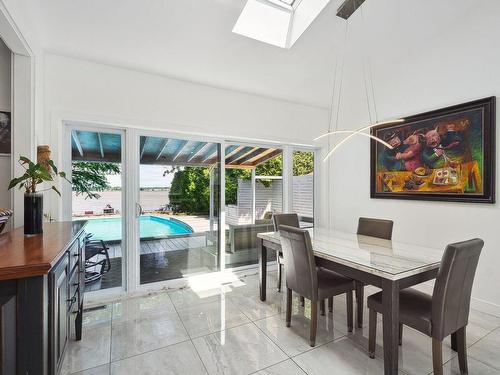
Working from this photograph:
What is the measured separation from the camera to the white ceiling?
2.42 metres

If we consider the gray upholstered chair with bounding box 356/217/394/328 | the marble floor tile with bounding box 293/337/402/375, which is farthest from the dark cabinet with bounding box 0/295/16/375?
the gray upholstered chair with bounding box 356/217/394/328

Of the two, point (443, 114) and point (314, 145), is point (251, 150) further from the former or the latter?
point (443, 114)

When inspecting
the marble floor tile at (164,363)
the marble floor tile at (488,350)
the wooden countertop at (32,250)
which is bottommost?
the marble floor tile at (164,363)

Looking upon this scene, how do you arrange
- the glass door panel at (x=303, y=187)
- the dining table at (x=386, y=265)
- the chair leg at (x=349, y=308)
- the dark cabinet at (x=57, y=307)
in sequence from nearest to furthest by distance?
the dark cabinet at (x=57, y=307) < the dining table at (x=386, y=265) < the chair leg at (x=349, y=308) < the glass door panel at (x=303, y=187)

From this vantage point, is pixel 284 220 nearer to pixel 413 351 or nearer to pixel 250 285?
pixel 250 285

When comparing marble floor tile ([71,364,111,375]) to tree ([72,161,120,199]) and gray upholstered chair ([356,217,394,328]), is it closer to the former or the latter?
tree ([72,161,120,199])

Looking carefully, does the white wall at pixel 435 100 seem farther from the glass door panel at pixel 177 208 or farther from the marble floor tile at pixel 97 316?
the marble floor tile at pixel 97 316

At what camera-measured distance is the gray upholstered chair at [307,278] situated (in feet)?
7.05

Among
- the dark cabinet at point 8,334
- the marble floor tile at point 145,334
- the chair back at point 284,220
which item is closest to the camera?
the dark cabinet at point 8,334

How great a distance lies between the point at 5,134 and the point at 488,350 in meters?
4.29

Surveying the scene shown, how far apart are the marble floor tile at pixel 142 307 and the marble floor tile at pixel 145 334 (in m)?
0.08

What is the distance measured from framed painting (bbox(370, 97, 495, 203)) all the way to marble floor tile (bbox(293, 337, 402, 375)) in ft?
6.74

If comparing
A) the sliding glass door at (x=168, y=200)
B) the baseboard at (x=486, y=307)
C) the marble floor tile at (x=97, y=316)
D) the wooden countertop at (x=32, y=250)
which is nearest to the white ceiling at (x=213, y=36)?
the sliding glass door at (x=168, y=200)

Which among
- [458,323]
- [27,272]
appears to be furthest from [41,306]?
[458,323]
